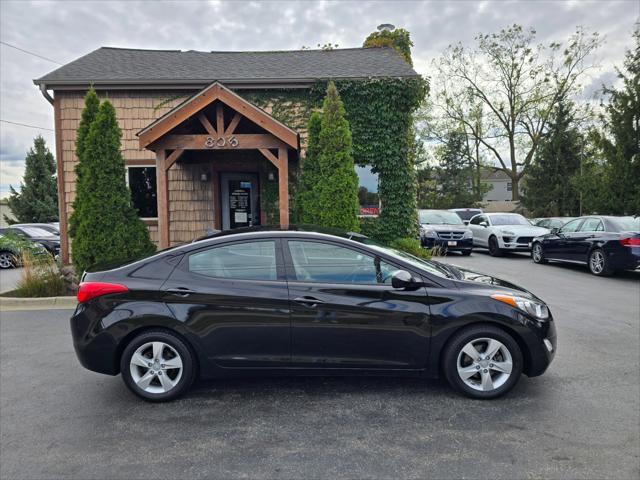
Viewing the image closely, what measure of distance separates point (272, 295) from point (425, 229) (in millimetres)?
11551

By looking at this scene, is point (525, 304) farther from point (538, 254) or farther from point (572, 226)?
point (538, 254)

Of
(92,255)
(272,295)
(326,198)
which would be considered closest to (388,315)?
(272,295)

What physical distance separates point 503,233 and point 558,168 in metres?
17.1

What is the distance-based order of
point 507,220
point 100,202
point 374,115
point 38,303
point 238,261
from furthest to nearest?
point 507,220, point 374,115, point 100,202, point 38,303, point 238,261

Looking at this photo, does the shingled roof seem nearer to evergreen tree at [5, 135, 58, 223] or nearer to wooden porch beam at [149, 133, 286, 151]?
wooden porch beam at [149, 133, 286, 151]

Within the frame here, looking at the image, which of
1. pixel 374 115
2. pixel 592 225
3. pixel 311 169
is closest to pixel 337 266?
pixel 311 169

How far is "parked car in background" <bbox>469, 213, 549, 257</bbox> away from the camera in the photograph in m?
13.9

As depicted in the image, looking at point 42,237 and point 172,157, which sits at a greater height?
point 172,157

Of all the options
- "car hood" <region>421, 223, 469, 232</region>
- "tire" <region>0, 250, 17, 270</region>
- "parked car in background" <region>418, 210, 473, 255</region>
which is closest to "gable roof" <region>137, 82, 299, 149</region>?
"parked car in background" <region>418, 210, 473, 255</region>

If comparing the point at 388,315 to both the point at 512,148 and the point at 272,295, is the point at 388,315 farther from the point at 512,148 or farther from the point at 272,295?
the point at 512,148

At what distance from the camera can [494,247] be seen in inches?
573

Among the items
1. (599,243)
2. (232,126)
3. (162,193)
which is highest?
(232,126)

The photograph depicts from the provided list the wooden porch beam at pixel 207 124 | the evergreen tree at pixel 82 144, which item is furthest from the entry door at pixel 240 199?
the evergreen tree at pixel 82 144

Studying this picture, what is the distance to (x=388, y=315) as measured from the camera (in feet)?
11.6
